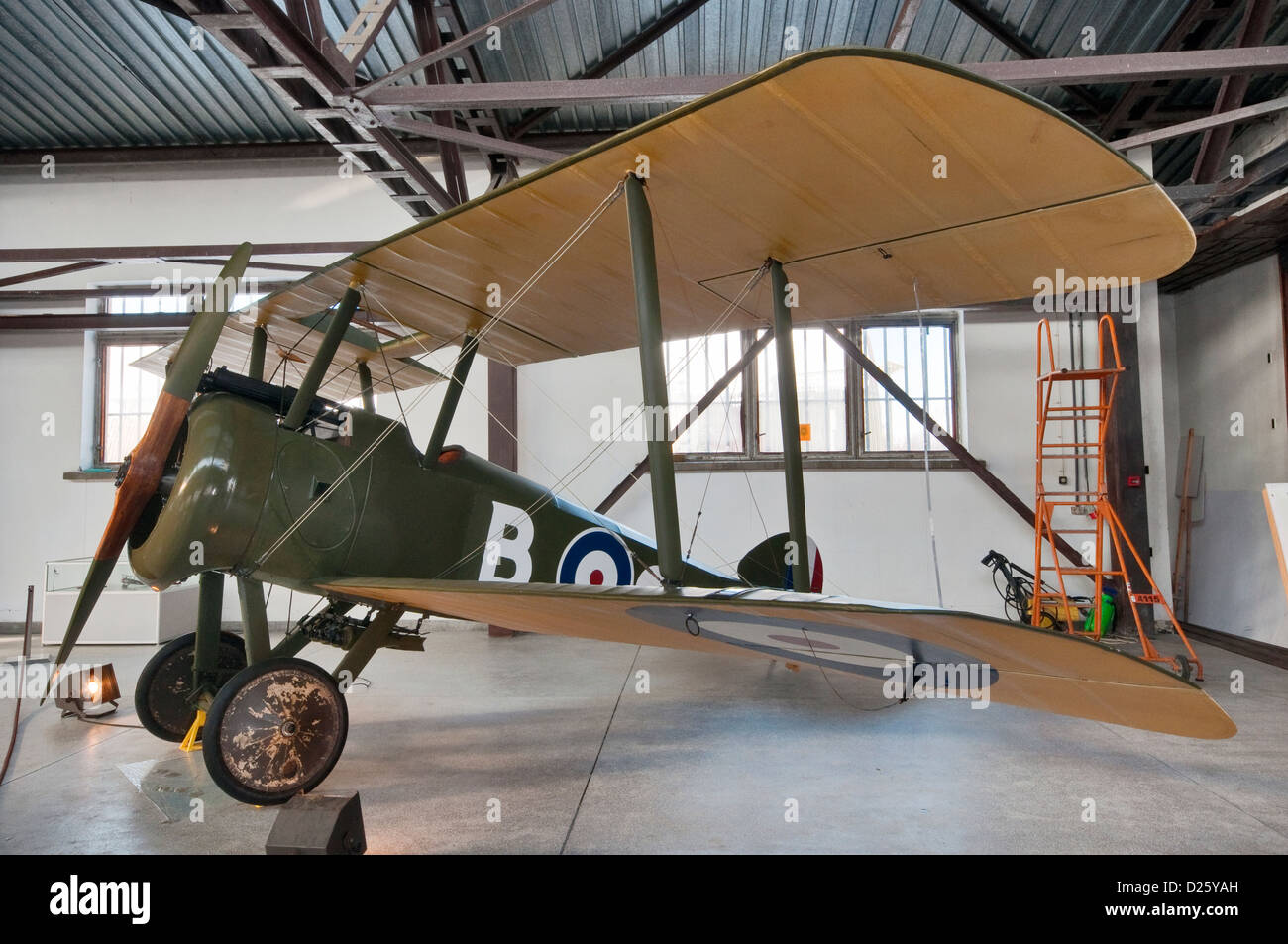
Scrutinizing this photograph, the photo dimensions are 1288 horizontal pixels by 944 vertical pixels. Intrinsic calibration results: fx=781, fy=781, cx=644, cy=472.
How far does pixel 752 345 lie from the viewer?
7777 millimetres

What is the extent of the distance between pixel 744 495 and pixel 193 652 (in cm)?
536

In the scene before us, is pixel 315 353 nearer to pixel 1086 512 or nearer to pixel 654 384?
A: pixel 654 384

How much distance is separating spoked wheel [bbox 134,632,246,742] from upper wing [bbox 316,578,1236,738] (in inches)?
46.9

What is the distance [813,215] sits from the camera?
9.80 feet

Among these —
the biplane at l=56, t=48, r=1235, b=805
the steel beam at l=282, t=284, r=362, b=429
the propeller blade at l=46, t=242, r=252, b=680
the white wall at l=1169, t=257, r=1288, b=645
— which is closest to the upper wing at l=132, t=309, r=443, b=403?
the biplane at l=56, t=48, r=1235, b=805

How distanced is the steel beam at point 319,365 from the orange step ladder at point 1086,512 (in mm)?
4540

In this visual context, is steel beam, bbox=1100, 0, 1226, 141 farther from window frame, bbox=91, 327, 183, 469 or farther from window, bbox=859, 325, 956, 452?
window frame, bbox=91, 327, 183, 469

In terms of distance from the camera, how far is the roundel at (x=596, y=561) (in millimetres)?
4531

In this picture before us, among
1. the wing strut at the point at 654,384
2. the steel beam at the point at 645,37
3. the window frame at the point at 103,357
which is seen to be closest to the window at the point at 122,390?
the window frame at the point at 103,357

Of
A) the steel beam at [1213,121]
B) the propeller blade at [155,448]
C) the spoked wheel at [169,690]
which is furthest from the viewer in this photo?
the steel beam at [1213,121]

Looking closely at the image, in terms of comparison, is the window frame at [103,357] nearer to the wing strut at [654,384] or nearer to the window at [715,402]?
the window at [715,402]

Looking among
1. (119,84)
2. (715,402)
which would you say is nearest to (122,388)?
(119,84)

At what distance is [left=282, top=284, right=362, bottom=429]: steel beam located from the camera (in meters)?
3.40

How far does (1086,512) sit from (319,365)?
7.00 m
